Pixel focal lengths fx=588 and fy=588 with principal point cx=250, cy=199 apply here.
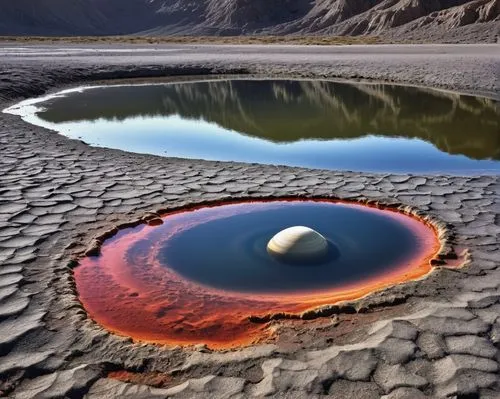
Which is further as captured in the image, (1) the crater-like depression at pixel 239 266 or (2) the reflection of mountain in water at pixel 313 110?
(2) the reflection of mountain in water at pixel 313 110

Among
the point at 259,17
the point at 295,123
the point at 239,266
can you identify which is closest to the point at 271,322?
the point at 239,266

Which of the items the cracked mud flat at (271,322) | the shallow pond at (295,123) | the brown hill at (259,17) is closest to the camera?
the cracked mud flat at (271,322)

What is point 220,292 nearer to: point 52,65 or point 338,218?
point 338,218

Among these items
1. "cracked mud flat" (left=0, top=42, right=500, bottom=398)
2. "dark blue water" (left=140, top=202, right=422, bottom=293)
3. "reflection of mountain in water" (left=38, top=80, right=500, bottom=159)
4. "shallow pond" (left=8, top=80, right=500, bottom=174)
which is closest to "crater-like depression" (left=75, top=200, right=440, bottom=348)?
"dark blue water" (left=140, top=202, right=422, bottom=293)

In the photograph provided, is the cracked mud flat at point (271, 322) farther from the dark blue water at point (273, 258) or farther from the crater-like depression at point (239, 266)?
the dark blue water at point (273, 258)

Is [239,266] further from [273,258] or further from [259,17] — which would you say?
[259,17]

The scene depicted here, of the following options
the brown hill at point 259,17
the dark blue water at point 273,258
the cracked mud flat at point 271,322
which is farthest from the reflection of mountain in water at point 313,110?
the brown hill at point 259,17

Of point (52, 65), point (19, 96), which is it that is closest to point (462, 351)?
point (19, 96)

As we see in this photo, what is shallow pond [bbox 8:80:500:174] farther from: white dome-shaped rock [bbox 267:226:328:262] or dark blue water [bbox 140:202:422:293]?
white dome-shaped rock [bbox 267:226:328:262]
